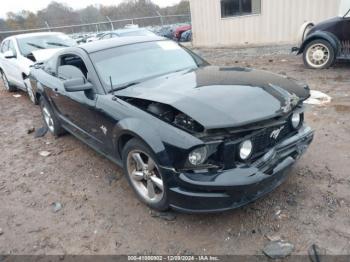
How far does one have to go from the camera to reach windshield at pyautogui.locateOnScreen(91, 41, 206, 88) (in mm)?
3648

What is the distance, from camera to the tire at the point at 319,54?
7.71 metres

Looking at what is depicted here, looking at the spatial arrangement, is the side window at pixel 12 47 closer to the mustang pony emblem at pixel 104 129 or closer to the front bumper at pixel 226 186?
the mustang pony emblem at pixel 104 129

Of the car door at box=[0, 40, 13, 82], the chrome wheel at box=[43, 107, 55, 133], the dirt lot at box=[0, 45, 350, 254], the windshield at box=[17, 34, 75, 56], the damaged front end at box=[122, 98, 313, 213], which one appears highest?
the windshield at box=[17, 34, 75, 56]

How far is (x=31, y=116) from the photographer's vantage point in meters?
6.83

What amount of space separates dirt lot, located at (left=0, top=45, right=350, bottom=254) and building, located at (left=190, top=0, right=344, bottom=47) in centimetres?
951

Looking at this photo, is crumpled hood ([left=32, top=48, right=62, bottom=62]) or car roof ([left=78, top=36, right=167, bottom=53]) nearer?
car roof ([left=78, top=36, right=167, bottom=53])

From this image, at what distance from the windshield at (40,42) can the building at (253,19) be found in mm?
8430

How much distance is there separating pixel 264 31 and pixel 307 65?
6358 mm

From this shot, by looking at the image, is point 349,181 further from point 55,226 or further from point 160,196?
point 55,226

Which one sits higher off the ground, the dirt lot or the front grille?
the front grille

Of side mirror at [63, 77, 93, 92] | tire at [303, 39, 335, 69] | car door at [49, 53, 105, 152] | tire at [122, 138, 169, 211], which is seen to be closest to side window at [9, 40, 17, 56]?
car door at [49, 53, 105, 152]

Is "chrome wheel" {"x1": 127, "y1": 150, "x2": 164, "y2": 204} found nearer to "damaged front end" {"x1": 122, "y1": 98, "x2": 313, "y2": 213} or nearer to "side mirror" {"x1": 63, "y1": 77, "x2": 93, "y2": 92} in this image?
"damaged front end" {"x1": 122, "y1": 98, "x2": 313, "y2": 213}

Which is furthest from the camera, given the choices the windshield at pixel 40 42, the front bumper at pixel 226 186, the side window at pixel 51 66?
the windshield at pixel 40 42

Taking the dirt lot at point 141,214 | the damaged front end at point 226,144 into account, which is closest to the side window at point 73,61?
the dirt lot at point 141,214
